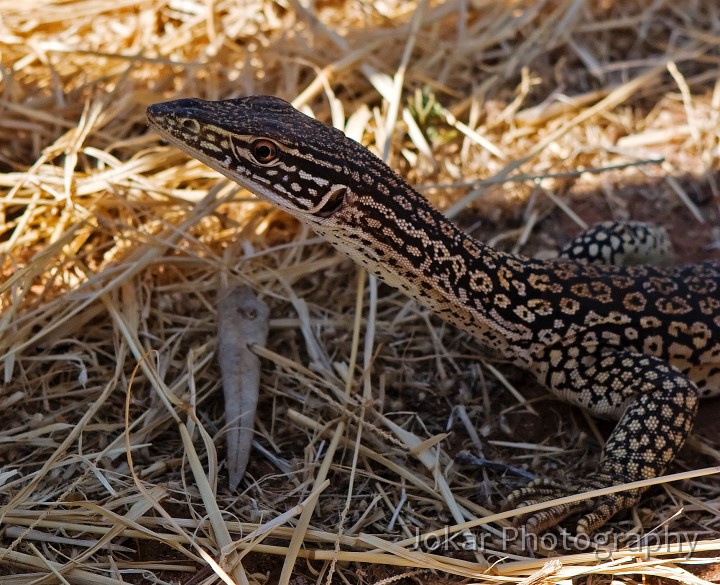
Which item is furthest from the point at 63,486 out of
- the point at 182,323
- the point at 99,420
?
the point at 182,323

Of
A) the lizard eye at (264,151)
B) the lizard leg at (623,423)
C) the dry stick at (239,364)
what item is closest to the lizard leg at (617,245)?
the lizard leg at (623,423)

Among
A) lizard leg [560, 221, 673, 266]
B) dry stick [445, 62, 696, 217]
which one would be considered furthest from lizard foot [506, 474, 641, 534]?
dry stick [445, 62, 696, 217]

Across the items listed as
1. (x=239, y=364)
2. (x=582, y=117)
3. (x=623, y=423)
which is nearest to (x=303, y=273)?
(x=239, y=364)

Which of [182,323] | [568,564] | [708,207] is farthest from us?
[708,207]

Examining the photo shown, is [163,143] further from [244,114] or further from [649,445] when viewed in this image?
[649,445]

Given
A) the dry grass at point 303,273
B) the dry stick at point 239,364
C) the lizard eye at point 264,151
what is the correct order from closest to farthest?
the dry grass at point 303,273
the lizard eye at point 264,151
the dry stick at point 239,364

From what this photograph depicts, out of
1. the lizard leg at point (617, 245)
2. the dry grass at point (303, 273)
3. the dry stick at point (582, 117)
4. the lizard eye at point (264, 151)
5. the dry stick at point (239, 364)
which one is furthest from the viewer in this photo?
the dry stick at point (582, 117)

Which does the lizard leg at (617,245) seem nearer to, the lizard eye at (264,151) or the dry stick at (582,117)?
the dry stick at (582,117)
